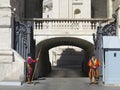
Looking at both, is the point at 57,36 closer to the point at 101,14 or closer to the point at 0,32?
the point at 0,32

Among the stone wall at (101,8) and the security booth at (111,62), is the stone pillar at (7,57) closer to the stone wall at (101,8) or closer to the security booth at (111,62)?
the security booth at (111,62)

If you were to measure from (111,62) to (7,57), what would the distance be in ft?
17.3

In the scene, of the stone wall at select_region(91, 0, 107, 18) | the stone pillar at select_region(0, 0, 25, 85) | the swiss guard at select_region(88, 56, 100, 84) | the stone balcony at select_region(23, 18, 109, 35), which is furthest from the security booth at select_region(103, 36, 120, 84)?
the stone wall at select_region(91, 0, 107, 18)

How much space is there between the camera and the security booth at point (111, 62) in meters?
19.4

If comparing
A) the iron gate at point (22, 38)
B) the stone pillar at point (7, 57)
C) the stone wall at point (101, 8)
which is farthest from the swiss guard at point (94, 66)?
the stone wall at point (101, 8)

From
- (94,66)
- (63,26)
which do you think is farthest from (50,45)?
(94,66)

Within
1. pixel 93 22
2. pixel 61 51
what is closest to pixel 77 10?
pixel 61 51

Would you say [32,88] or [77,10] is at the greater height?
[77,10]

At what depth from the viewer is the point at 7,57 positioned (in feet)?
66.3

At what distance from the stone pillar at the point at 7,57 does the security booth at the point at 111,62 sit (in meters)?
4.14

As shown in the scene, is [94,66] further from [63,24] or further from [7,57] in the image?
[63,24]

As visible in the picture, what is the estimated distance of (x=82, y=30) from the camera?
26438 millimetres

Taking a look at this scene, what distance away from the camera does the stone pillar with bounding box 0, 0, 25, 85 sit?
1967 centimetres

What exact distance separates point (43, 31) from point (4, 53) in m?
6.55
